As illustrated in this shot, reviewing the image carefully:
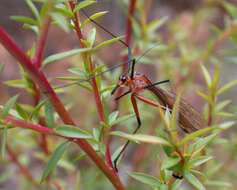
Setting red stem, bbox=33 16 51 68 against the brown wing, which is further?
the brown wing

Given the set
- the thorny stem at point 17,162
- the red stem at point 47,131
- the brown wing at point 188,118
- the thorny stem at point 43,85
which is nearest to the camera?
the thorny stem at point 43,85

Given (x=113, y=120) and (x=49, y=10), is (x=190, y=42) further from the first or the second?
(x=49, y=10)

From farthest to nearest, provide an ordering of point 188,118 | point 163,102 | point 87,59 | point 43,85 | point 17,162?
point 17,162, point 163,102, point 188,118, point 87,59, point 43,85

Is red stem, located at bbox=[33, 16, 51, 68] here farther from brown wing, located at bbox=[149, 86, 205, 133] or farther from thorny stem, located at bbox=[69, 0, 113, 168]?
brown wing, located at bbox=[149, 86, 205, 133]

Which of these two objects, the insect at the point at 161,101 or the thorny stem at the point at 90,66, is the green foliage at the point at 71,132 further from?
the insect at the point at 161,101

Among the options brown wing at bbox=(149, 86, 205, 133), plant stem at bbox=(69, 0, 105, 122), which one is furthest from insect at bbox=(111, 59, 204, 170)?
plant stem at bbox=(69, 0, 105, 122)

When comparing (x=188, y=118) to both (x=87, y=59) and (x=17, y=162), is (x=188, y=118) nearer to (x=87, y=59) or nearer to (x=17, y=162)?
(x=87, y=59)

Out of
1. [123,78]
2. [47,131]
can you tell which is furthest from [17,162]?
[47,131]

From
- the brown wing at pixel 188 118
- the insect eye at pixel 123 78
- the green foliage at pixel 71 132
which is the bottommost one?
the brown wing at pixel 188 118

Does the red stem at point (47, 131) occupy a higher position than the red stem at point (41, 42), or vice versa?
the red stem at point (41, 42)

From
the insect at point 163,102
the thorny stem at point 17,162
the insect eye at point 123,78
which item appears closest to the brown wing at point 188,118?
the insect at point 163,102

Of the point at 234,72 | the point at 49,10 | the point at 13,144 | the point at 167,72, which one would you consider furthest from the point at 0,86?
the point at 234,72

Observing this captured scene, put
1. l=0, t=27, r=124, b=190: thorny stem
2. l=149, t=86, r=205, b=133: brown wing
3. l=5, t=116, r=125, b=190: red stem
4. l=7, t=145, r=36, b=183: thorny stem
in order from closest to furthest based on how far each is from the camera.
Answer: l=0, t=27, r=124, b=190: thorny stem < l=5, t=116, r=125, b=190: red stem < l=149, t=86, r=205, b=133: brown wing < l=7, t=145, r=36, b=183: thorny stem
